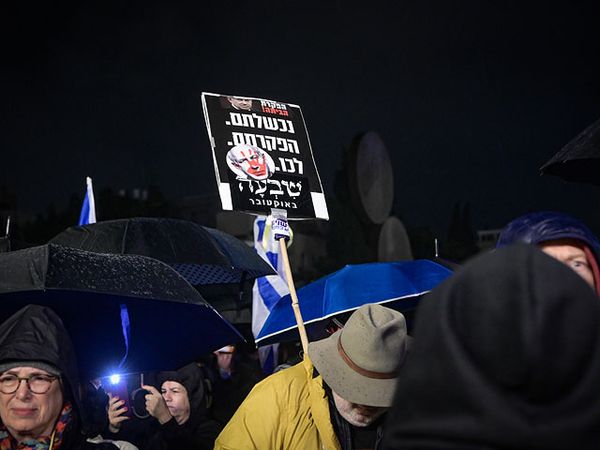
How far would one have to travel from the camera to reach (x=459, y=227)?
54.1 m

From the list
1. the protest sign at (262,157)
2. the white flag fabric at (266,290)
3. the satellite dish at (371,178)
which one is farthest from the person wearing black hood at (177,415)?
the satellite dish at (371,178)

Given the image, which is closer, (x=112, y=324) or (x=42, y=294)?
(x=42, y=294)

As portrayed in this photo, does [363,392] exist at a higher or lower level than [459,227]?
lower

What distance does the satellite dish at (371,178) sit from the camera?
47.0 feet

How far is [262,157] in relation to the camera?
412cm

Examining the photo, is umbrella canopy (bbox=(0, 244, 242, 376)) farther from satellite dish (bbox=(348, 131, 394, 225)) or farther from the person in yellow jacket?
satellite dish (bbox=(348, 131, 394, 225))

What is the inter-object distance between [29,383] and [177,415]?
1855 mm

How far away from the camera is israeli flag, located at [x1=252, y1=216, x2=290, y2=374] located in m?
7.48

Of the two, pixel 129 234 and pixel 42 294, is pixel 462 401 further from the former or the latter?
pixel 129 234

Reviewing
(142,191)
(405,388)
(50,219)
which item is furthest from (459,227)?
(405,388)

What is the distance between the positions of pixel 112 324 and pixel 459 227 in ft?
171

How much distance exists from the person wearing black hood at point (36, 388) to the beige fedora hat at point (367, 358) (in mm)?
1092

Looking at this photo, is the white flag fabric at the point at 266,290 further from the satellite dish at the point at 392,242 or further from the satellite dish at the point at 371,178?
the satellite dish at the point at 392,242

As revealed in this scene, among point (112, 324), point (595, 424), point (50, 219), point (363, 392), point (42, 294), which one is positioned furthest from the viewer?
point (50, 219)
